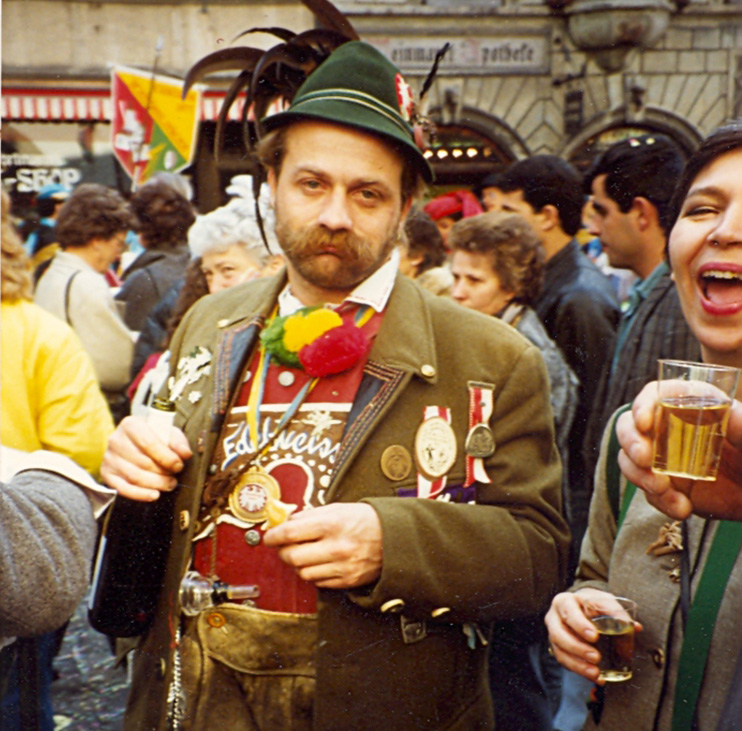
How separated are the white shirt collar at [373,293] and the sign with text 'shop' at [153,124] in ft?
9.35

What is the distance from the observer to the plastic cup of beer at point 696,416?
1196mm

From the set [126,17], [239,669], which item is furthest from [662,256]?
[126,17]

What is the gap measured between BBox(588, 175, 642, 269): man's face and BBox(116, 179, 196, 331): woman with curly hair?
6.89 ft

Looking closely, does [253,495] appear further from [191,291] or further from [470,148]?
[470,148]

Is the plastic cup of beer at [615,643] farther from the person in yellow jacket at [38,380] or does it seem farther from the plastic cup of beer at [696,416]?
the person in yellow jacket at [38,380]

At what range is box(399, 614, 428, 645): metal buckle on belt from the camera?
5.75ft

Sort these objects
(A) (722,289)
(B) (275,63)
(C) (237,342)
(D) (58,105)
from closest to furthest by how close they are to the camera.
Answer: (A) (722,289), (C) (237,342), (B) (275,63), (D) (58,105)

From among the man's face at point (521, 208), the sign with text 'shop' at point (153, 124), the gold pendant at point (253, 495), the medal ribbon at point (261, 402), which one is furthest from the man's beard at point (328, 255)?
the sign with text 'shop' at point (153, 124)

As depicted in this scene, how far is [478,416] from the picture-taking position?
1849 millimetres

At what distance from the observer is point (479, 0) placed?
5312 millimetres

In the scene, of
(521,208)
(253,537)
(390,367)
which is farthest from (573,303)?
(253,537)

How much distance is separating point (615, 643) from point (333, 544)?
20.5 inches

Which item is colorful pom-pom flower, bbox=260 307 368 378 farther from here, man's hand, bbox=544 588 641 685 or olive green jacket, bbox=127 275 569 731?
man's hand, bbox=544 588 641 685

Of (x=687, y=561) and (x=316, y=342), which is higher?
(x=316, y=342)
